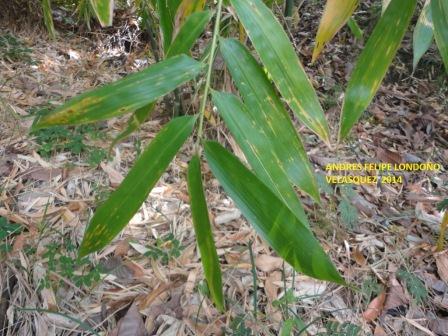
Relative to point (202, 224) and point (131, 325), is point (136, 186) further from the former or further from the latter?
point (131, 325)

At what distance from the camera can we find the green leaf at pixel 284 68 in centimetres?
42

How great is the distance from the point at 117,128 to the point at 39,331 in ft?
2.04

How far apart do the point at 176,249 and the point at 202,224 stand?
0.48m

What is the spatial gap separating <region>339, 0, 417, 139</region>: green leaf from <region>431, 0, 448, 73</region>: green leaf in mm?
24

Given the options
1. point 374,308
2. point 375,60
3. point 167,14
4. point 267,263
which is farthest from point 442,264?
point 167,14

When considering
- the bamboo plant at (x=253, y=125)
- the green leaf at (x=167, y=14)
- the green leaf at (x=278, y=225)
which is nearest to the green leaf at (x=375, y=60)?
the bamboo plant at (x=253, y=125)

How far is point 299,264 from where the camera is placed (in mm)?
385

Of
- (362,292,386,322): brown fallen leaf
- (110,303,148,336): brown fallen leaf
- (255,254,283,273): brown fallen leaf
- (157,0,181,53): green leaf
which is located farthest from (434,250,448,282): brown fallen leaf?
(157,0,181,53): green leaf

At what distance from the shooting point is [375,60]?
45 centimetres

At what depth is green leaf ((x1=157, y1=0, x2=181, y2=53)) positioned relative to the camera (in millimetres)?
576

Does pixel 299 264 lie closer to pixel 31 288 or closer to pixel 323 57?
pixel 31 288

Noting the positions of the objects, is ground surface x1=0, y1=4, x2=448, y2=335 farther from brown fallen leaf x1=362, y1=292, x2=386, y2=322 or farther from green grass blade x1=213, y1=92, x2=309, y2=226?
green grass blade x1=213, y1=92, x2=309, y2=226

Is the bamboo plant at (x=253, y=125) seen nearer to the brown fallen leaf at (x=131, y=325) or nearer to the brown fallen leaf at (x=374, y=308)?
the brown fallen leaf at (x=131, y=325)

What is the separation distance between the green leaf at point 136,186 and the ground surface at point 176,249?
1.15 feet
